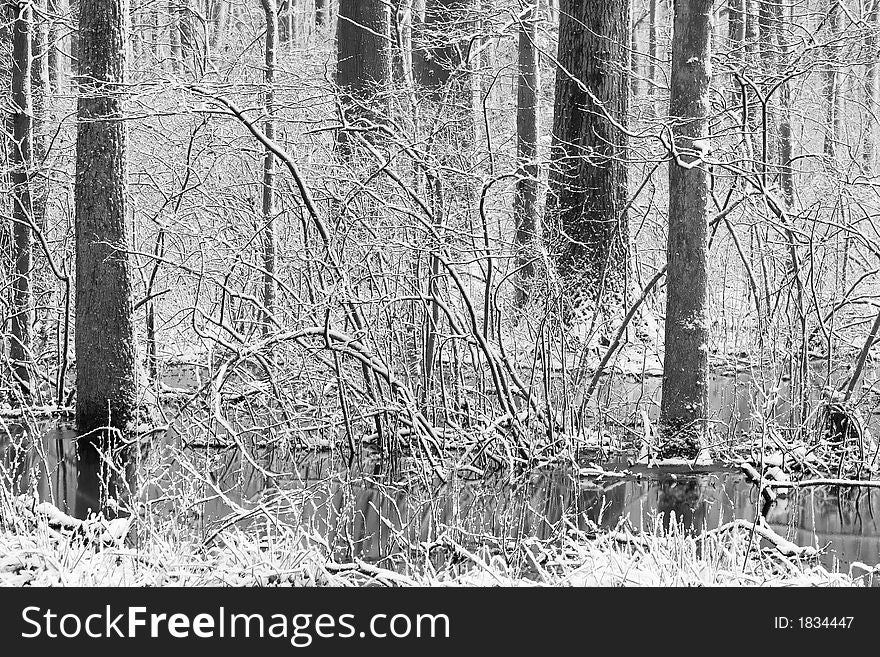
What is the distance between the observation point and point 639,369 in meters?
12.5

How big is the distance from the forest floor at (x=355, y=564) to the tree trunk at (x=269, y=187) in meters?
2.99

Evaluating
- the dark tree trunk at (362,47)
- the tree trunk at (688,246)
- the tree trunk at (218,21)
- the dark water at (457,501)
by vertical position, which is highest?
the tree trunk at (218,21)

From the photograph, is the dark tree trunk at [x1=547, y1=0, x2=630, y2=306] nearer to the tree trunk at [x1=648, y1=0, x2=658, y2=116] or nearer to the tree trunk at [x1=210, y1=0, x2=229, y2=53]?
the tree trunk at [x1=648, y1=0, x2=658, y2=116]

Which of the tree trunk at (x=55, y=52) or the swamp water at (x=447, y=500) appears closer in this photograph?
the swamp water at (x=447, y=500)

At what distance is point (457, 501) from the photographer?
7.28 meters

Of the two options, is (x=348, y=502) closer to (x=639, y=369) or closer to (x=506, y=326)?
(x=506, y=326)

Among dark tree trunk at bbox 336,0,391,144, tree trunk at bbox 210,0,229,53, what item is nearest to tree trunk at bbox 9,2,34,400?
dark tree trunk at bbox 336,0,391,144

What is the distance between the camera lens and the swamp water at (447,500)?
7109 millimetres

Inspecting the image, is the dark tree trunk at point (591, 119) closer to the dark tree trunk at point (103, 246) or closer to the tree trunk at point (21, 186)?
the dark tree trunk at point (103, 246)

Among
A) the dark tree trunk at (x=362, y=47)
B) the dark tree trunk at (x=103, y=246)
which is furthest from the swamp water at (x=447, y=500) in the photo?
the dark tree trunk at (x=362, y=47)

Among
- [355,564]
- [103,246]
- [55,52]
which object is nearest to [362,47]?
[55,52]

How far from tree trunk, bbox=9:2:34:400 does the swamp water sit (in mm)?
2447

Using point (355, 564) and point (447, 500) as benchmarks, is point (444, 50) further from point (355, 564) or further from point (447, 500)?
point (355, 564)

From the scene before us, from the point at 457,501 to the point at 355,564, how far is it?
54.4 inches
